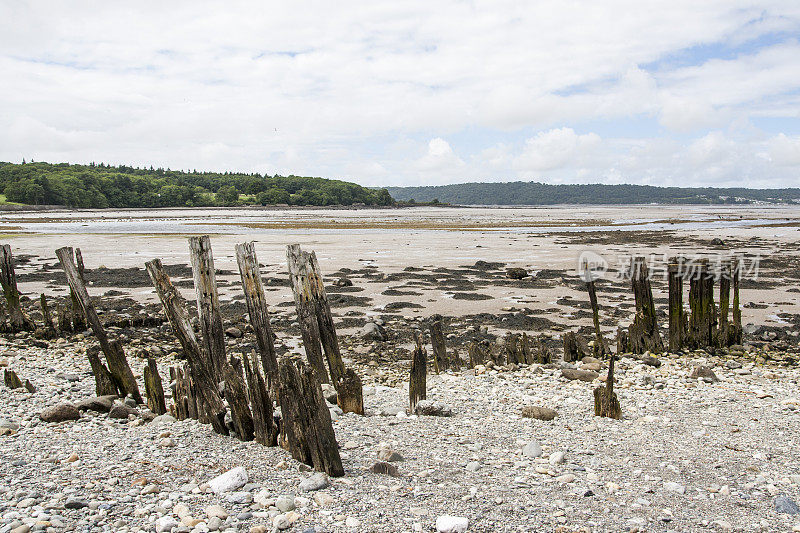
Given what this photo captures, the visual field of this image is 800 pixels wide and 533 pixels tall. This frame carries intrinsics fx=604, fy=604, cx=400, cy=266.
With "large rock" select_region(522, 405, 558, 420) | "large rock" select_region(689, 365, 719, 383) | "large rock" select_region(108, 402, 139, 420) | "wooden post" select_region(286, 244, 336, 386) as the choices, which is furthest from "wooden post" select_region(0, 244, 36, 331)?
"large rock" select_region(689, 365, 719, 383)

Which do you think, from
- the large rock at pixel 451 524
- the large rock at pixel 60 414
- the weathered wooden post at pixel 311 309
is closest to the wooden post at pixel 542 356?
the weathered wooden post at pixel 311 309

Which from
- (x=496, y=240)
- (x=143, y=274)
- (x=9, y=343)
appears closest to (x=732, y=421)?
(x=9, y=343)

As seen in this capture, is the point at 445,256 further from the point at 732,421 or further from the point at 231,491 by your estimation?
the point at 231,491

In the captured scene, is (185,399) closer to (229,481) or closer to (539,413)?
(229,481)

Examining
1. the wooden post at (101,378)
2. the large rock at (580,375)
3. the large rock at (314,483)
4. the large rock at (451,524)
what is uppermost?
the wooden post at (101,378)

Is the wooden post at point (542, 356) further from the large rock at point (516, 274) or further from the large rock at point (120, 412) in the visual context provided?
the large rock at point (516, 274)

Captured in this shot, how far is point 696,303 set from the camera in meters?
11.9

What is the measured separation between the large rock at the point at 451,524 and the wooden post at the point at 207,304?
3.74 meters

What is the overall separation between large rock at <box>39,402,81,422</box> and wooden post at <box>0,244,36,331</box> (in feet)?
24.8

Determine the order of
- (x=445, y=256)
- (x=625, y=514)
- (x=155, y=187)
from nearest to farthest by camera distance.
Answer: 1. (x=625, y=514)
2. (x=445, y=256)
3. (x=155, y=187)

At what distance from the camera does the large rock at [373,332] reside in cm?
1289

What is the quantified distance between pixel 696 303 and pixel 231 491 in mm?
9932

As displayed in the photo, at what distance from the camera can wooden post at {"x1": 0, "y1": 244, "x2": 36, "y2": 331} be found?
44.1ft

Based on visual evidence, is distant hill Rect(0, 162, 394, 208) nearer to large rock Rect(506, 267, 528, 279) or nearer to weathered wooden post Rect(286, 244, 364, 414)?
large rock Rect(506, 267, 528, 279)
